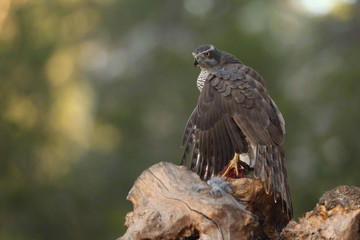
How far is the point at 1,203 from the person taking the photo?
1378 centimetres

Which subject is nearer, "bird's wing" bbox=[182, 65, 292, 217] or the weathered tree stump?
the weathered tree stump

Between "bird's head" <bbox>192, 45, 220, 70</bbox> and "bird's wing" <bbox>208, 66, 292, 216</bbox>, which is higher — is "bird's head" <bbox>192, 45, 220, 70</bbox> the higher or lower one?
the higher one

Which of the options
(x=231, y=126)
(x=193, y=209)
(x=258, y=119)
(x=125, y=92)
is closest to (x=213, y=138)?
(x=231, y=126)

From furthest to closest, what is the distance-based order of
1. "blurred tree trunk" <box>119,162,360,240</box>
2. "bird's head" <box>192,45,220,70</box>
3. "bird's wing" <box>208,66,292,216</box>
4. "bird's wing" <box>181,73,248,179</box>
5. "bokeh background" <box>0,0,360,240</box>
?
1. "bokeh background" <box>0,0,360,240</box>
2. "bird's head" <box>192,45,220,70</box>
3. "bird's wing" <box>181,73,248,179</box>
4. "bird's wing" <box>208,66,292,216</box>
5. "blurred tree trunk" <box>119,162,360,240</box>

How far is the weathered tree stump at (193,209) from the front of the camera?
396cm

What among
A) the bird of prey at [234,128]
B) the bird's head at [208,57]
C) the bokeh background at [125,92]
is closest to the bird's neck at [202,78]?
the bird's head at [208,57]

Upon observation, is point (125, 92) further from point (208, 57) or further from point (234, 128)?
point (234, 128)

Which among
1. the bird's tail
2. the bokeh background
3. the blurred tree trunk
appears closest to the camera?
the blurred tree trunk

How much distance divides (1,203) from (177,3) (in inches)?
280

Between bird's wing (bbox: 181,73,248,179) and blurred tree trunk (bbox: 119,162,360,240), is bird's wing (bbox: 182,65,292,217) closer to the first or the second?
bird's wing (bbox: 181,73,248,179)

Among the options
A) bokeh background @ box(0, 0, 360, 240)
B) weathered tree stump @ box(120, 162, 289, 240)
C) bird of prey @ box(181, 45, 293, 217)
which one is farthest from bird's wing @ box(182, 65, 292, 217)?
bokeh background @ box(0, 0, 360, 240)

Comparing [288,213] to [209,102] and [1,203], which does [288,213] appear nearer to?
[209,102]

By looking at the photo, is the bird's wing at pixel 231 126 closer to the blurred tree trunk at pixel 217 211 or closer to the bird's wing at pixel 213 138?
the bird's wing at pixel 213 138

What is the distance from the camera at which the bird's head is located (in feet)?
19.5
